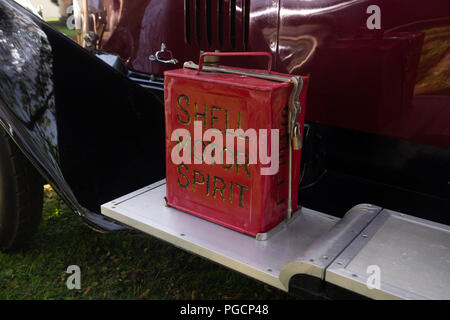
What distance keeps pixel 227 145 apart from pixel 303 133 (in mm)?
379

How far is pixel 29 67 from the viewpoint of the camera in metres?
1.34

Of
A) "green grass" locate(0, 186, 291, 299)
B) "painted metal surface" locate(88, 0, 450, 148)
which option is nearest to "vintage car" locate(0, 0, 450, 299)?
"painted metal surface" locate(88, 0, 450, 148)

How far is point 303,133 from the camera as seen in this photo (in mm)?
1430

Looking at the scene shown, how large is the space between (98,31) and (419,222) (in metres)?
1.54

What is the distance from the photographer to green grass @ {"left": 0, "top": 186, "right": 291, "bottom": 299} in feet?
5.09

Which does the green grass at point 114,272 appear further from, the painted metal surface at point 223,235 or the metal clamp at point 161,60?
the metal clamp at point 161,60

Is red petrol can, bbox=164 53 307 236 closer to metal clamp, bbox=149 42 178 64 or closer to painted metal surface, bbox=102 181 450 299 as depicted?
painted metal surface, bbox=102 181 450 299

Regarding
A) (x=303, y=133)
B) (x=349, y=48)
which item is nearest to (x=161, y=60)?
→ (x=303, y=133)

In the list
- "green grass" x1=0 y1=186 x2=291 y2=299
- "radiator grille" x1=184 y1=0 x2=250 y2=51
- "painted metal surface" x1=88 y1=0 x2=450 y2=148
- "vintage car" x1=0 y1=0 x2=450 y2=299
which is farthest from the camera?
"green grass" x1=0 y1=186 x2=291 y2=299

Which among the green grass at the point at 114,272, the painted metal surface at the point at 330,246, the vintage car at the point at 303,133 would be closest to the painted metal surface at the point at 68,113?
the vintage car at the point at 303,133

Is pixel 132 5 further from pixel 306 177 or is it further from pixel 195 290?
pixel 195 290

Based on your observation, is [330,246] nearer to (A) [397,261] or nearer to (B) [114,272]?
(A) [397,261]

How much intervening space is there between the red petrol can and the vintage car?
0.19 ft
